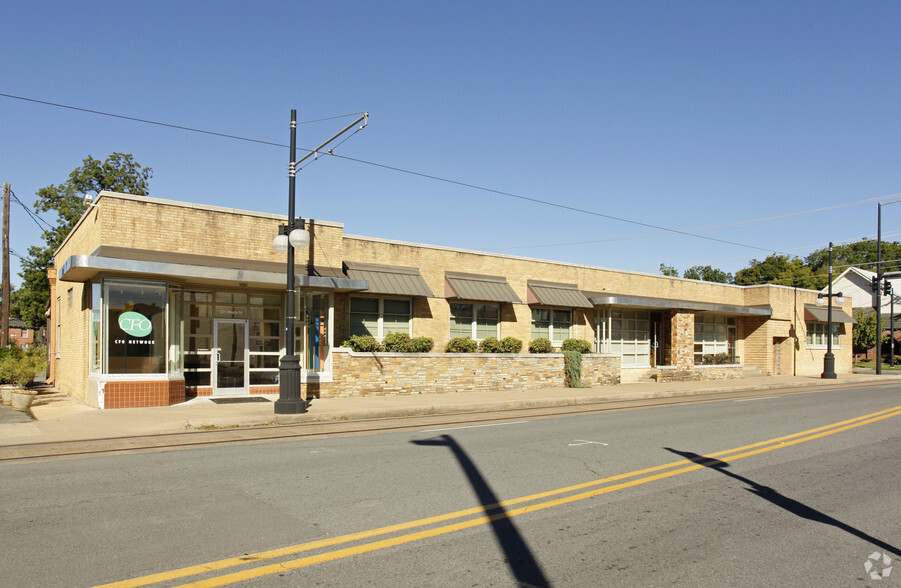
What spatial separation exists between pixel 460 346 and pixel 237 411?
29.6 feet

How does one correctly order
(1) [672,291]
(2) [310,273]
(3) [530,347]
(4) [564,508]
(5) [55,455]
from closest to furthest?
1. (4) [564,508]
2. (5) [55,455]
3. (2) [310,273]
4. (3) [530,347]
5. (1) [672,291]

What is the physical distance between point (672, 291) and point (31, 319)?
4585 cm

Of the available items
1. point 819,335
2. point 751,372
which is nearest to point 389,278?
point 751,372

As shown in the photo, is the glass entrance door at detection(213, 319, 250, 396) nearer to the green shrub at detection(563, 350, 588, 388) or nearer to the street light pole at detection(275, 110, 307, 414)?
the street light pole at detection(275, 110, 307, 414)

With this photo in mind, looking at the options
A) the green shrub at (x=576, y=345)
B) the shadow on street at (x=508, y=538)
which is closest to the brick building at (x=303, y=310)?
the green shrub at (x=576, y=345)

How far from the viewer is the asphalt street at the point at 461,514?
15.7 feet

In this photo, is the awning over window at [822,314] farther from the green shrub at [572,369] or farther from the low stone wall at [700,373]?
the green shrub at [572,369]

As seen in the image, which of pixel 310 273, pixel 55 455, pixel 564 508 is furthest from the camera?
pixel 310 273

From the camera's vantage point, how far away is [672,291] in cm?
3178

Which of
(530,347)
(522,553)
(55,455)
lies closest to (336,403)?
(55,455)

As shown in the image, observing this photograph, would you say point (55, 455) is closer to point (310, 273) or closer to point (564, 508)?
point (564, 508)

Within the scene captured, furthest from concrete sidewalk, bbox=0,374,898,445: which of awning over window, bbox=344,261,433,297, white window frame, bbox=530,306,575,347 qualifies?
awning over window, bbox=344,261,433,297

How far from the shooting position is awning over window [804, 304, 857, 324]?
37.2 meters

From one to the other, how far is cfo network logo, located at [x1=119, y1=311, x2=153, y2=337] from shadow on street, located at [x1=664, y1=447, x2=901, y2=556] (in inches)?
483
